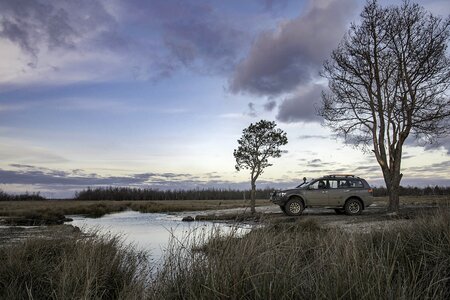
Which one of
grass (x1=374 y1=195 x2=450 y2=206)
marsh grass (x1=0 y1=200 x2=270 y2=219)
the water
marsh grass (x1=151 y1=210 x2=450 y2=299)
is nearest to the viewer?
marsh grass (x1=151 y1=210 x2=450 y2=299)

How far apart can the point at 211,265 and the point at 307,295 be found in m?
1.34

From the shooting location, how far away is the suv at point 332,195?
22.4 m

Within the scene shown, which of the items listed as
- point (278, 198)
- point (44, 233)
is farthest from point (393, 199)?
point (44, 233)

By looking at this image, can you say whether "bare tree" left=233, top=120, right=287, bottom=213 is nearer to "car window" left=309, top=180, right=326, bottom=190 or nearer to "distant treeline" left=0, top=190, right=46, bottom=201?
"car window" left=309, top=180, right=326, bottom=190

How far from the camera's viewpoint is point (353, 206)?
22734 millimetres

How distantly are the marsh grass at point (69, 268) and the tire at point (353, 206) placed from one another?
15709 mm

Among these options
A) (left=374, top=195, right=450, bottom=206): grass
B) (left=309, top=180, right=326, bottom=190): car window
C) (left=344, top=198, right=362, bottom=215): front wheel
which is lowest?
(left=344, top=198, right=362, bottom=215): front wheel

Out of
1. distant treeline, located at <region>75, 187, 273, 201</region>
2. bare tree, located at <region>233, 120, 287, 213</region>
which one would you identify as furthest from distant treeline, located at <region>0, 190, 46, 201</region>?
bare tree, located at <region>233, 120, 287, 213</region>

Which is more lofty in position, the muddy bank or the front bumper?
the front bumper

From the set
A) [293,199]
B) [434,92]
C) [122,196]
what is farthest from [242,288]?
[122,196]

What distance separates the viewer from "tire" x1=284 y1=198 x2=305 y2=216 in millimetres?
22250

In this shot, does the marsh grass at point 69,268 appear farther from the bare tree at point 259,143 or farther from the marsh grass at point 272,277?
the bare tree at point 259,143

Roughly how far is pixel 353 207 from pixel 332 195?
1.38 m

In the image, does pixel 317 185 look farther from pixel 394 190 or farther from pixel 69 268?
pixel 69 268
